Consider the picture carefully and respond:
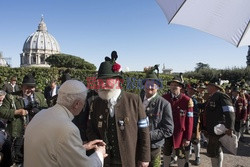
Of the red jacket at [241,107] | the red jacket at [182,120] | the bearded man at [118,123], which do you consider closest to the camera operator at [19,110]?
the bearded man at [118,123]

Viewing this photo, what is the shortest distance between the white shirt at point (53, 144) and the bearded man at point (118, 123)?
117cm

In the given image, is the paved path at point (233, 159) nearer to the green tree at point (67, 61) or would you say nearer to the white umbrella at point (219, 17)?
the white umbrella at point (219, 17)

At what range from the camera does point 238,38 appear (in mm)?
3418

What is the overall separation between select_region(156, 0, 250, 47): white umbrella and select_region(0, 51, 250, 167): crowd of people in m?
1.15

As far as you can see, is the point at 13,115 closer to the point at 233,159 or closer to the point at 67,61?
the point at 233,159

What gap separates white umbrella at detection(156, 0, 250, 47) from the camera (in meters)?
3.21

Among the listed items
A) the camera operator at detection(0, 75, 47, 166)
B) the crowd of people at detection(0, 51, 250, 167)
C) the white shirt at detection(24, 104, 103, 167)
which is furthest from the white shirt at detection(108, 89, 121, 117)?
the camera operator at detection(0, 75, 47, 166)

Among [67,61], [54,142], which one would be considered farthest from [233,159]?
[67,61]

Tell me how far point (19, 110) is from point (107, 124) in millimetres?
2542

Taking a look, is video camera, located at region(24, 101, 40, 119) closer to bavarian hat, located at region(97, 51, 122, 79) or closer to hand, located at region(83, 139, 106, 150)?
bavarian hat, located at region(97, 51, 122, 79)

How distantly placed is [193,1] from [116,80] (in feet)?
4.83

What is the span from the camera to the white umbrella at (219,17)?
3211 mm

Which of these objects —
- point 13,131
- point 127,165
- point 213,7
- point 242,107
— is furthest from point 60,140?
point 242,107

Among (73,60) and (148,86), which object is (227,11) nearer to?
(148,86)
